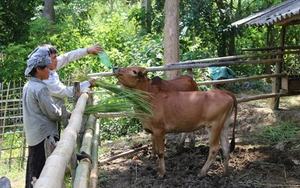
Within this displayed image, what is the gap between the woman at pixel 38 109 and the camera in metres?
3.44

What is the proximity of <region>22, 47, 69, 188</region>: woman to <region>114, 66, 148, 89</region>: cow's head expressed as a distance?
1216 mm

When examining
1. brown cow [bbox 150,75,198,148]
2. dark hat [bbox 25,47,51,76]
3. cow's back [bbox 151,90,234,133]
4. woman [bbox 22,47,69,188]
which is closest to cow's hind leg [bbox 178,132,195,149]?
brown cow [bbox 150,75,198,148]

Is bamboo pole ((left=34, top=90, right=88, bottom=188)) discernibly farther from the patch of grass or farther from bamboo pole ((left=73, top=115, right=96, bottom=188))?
the patch of grass

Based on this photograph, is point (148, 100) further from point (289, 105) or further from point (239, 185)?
point (289, 105)

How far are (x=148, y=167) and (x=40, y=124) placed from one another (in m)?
2.14

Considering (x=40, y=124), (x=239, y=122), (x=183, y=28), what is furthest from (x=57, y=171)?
(x=183, y=28)

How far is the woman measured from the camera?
11.3ft

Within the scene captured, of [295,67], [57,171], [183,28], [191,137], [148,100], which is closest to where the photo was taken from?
[57,171]

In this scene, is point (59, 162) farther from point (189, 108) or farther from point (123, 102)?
point (189, 108)

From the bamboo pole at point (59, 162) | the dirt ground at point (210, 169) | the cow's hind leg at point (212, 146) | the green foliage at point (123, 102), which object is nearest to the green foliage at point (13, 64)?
the dirt ground at point (210, 169)

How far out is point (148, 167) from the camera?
537 centimetres

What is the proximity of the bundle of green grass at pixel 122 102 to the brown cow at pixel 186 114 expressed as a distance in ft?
0.56

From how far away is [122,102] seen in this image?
14.5 ft

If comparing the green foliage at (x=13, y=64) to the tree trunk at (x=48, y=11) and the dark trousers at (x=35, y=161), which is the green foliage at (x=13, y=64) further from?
the dark trousers at (x=35, y=161)
